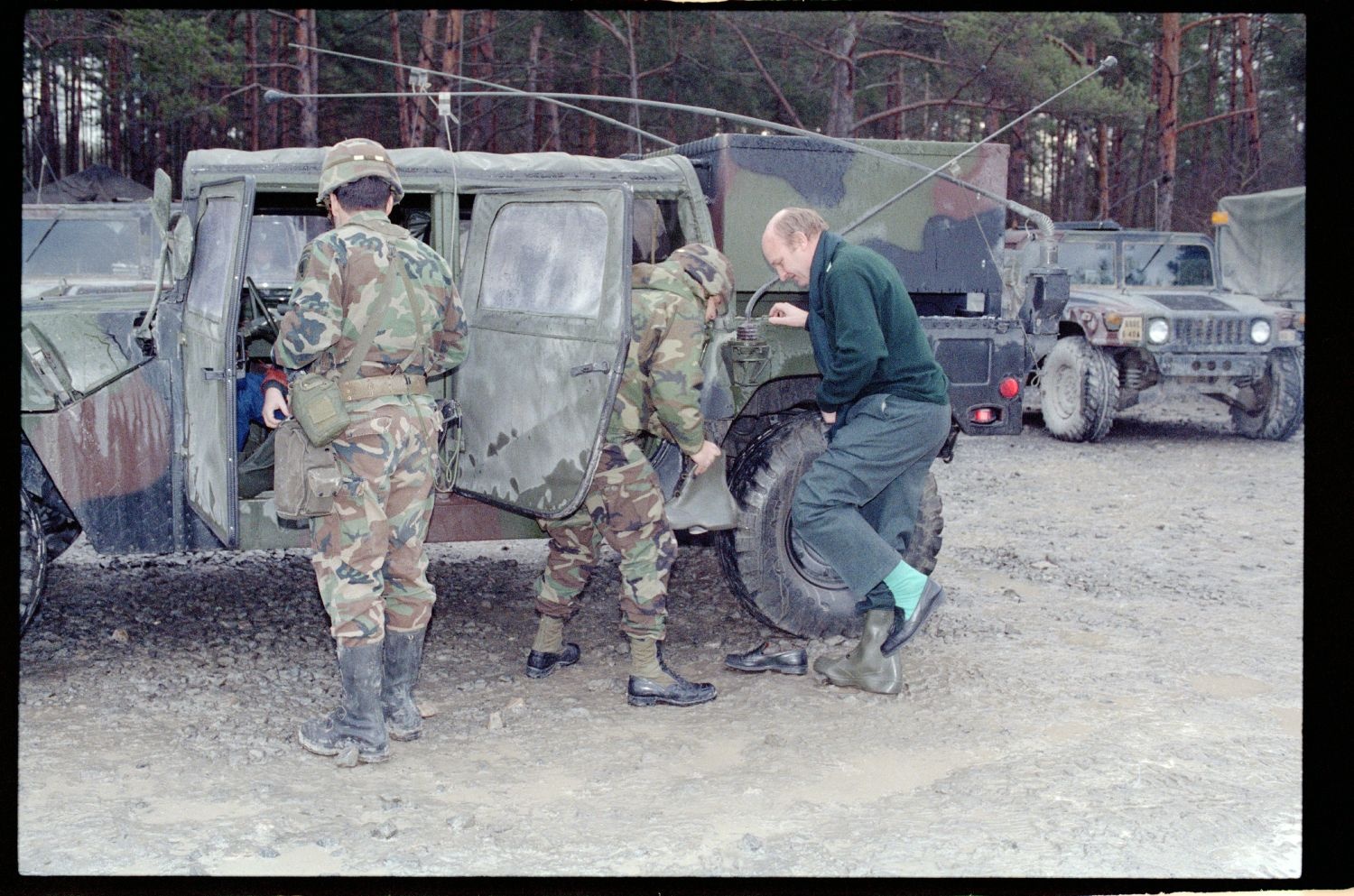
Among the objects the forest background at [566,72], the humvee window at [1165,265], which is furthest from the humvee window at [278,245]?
the forest background at [566,72]

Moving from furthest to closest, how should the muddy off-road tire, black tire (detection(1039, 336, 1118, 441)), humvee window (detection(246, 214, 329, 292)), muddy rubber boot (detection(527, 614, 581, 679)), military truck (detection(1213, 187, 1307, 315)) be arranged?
1. military truck (detection(1213, 187, 1307, 315))
2. black tire (detection(1039, 336, 1118, 441))
3. humvee window (detection(246, 214, 329, 292))
4. the muddy off-road tire
5. muddy rubber boot (detection(527, 614, 581, 679))

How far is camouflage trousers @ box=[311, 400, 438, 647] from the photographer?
4008 mm

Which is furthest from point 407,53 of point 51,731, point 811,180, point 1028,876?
point 1028,876

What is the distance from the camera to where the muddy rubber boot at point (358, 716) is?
13.3ft

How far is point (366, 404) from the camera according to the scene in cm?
403

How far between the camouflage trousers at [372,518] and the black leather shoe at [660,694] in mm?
886

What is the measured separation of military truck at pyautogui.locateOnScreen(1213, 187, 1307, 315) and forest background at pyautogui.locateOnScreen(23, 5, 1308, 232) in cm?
314

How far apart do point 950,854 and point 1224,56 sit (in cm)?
3058

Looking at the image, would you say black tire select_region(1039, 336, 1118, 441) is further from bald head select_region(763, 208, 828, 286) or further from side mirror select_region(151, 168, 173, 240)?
side mirror select_region(151, 168, 173, 240)

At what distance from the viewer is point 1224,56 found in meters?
30.3

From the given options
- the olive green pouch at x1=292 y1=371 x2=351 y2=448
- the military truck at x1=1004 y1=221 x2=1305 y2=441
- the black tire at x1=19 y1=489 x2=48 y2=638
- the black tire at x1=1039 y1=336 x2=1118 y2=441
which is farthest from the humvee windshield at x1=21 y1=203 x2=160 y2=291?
the black tire at x1=1039 y1=336 x2=1118 y2=441

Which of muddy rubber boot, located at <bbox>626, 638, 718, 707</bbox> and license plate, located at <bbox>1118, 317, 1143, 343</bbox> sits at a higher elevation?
license plate, located at <bbox>1118, 317, 1143, 343</bbox>

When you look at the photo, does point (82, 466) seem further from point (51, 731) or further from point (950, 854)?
point (950, 854)

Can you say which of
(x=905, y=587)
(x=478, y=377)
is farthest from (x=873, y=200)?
(x=478, y=377)
